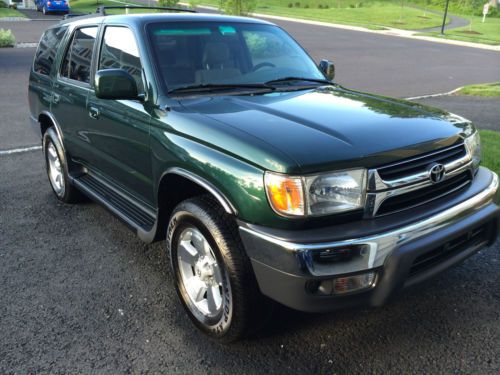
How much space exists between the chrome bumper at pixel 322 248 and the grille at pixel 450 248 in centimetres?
16

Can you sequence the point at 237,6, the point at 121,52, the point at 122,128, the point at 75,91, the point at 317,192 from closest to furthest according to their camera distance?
the point at 317,192 < the point at 122,128 < the point at 121,52 < the point at 75,91 < the point at 237,6

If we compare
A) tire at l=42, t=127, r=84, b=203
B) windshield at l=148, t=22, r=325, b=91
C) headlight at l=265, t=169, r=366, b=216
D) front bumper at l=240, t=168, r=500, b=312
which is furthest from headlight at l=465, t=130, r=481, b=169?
tire at l=42, t=127, r=84, b=203

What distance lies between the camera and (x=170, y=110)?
3.11 m

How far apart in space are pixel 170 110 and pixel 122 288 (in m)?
1.37

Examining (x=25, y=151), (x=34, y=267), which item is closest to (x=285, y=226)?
(x=34, y=267)

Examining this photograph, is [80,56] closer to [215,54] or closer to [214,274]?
[215,54]

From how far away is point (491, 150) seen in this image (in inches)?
248

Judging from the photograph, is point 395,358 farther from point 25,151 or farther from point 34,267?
point 25,151

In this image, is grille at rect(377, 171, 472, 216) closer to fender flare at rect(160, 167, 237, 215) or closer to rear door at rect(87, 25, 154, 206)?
fender flare at rect(160, 167, 237, 215)

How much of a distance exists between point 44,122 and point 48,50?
2.55 ft

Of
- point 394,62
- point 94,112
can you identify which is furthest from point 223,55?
point 394,62

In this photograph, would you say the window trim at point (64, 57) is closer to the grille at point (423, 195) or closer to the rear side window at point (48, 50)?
the rear side window at point (48, 50)

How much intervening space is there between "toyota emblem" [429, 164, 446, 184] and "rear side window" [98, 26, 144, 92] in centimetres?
199

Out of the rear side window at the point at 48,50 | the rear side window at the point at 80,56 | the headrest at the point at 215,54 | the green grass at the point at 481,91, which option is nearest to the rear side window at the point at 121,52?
the rear side window at the point at 80,56
